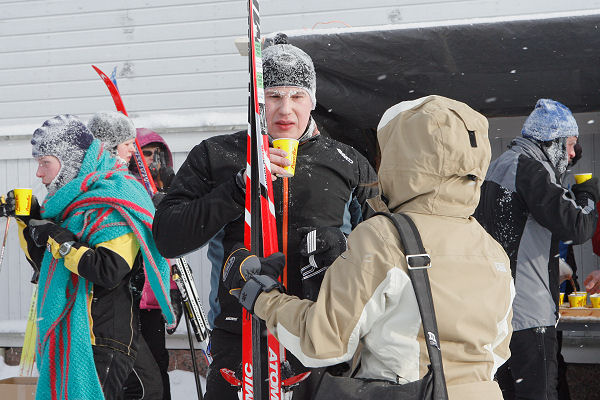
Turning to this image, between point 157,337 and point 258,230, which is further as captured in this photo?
point 157,337

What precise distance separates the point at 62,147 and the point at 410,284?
8.49ft

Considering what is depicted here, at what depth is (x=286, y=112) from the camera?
7.79ft

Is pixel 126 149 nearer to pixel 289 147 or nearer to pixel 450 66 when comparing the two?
pixel 450 66

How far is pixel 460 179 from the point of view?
1.85 m

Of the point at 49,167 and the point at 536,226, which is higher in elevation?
the point at 49,167

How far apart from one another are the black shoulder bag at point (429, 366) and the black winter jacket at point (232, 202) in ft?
1.82

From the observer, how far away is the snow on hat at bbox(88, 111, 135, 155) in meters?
4.87

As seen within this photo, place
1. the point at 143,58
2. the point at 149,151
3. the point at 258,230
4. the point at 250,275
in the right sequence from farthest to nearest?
the point at 143,58 → the point at 149,151 → the point at 258,230 → the point at 250,275

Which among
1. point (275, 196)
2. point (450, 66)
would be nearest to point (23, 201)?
point (275, 196)

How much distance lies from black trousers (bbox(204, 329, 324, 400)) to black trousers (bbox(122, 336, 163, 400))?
1644 mm

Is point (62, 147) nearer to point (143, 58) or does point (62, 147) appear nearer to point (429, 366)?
point (429, 366)

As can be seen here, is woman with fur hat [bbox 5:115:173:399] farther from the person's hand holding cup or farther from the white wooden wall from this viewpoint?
the white wooden wall

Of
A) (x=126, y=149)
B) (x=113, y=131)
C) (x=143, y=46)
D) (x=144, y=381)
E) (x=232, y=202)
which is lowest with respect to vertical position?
(x=144, y=381)

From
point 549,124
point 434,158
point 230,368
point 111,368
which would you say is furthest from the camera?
point 549,124
